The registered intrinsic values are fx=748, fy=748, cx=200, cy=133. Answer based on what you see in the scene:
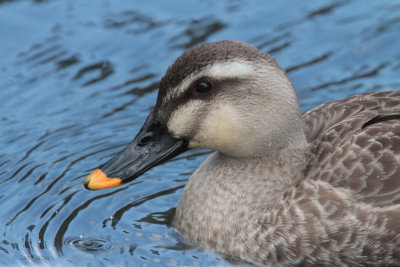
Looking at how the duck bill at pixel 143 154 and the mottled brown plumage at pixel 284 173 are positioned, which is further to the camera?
the duck bill at pixel 143 154

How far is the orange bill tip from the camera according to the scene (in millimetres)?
6691

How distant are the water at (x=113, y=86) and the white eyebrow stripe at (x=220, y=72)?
1.62 meters

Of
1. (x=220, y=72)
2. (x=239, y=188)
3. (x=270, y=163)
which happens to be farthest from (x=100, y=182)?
(x=270, y=163)

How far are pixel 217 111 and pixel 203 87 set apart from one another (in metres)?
0.26

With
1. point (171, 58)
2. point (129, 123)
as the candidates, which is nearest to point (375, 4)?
point (171, 58)

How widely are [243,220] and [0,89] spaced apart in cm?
504

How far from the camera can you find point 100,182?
22.0ft

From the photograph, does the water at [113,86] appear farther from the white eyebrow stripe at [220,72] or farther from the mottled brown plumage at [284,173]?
the white eyebrow stripe at [220,72]

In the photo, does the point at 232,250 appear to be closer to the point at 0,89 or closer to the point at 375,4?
the point at 0,89

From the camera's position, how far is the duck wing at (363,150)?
659 cm

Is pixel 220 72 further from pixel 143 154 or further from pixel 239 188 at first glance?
pixel 239 188

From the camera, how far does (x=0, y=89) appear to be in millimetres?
10523

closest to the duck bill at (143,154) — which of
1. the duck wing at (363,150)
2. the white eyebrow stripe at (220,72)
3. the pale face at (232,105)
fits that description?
the pale face at (232,105)

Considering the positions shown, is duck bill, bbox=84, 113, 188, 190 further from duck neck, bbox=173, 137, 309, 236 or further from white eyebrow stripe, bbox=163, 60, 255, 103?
duck neck, bbox=173, 137, 309, 236
